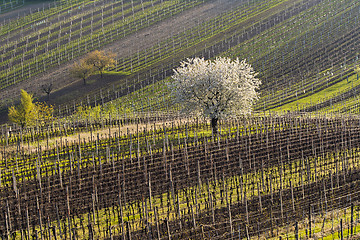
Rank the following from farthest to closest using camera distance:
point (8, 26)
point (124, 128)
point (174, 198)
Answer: point (8, 26)
point (124, 128)
point (174, 198)

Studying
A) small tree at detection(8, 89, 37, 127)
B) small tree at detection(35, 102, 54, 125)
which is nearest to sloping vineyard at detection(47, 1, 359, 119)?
small tree at detection(35, 102, 54, 125)

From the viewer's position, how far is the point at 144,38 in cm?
12662

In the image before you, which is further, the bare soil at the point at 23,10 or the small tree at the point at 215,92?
the bare soil at the point at 23,10

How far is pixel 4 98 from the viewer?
101 meters

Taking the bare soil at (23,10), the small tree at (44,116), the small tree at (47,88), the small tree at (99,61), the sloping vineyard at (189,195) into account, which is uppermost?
the bare soil at (23,10)

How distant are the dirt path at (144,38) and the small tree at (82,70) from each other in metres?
3.01

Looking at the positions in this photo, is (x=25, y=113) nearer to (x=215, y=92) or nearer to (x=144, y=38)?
(x=215, y=92)

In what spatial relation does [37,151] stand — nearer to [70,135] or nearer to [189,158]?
Result: [70,135]

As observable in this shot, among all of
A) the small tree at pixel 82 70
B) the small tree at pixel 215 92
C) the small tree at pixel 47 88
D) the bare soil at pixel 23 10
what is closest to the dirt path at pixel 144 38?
the small tree at pixel 47 88

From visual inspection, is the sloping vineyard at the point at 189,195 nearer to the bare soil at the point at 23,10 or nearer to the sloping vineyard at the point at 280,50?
the sloping vineyard at the point at 280,50

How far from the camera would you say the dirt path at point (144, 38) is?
10612 cm

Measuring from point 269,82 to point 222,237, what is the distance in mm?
69819

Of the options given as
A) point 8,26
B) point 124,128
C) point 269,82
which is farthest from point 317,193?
point 8,26

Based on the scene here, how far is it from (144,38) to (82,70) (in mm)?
26397
